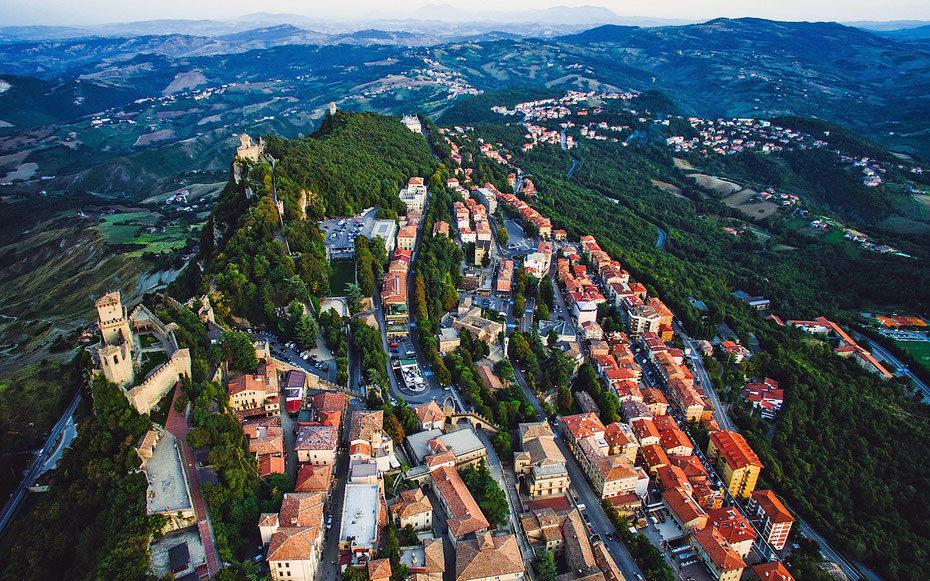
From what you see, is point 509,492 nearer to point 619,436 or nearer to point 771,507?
point 619,436

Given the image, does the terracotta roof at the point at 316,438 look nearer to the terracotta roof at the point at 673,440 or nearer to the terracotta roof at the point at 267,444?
the terracotta roof at the point at 267,444

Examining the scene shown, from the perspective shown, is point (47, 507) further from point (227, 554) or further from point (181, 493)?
point (227, 554)

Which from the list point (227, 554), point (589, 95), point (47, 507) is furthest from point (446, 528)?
point (589, 95)

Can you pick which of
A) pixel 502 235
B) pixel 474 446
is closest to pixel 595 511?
pixel 474 446

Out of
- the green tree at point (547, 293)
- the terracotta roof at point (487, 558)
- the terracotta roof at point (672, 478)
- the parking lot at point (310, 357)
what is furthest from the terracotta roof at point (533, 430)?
the green tree at point (547, 293)

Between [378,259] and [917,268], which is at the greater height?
[378,259]
